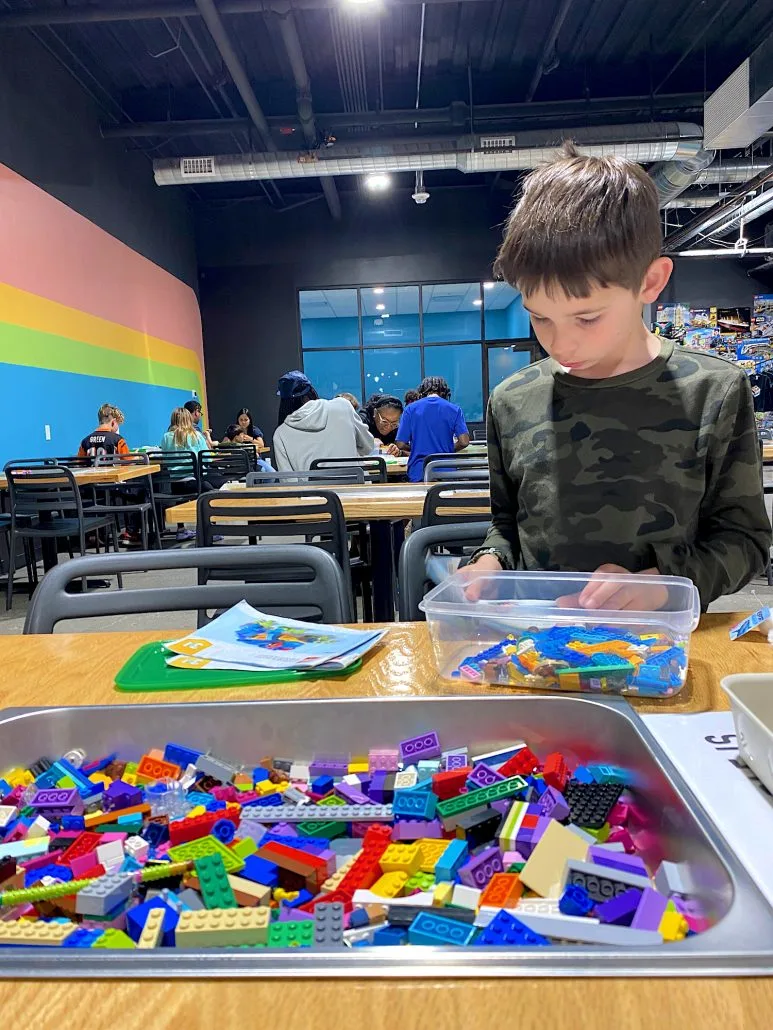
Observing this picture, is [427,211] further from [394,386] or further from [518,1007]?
[518,1007]

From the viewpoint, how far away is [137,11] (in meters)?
5.42

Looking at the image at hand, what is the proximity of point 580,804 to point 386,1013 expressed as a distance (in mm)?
260

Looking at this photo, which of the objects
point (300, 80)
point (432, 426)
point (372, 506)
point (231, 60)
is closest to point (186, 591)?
point (372, 506)

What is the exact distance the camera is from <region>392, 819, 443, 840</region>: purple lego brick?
0.51m

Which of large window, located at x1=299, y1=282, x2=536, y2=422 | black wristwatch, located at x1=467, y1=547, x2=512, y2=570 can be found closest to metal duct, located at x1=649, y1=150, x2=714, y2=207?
large window, located at x1=299, y1=282, x2=536, y2=422

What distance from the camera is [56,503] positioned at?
3.97 metres

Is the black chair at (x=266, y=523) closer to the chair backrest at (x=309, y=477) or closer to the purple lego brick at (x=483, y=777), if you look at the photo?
the chair backrest at (x=309, y=477)

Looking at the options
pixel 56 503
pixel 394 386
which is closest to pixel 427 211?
pixel 394 386

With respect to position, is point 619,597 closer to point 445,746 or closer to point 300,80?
point 445,746

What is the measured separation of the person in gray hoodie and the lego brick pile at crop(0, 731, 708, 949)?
139 inches

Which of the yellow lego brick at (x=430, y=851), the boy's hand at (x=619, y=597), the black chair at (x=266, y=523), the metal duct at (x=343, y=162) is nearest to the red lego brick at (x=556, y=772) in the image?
the yellow lego brick at (x=430, y=851)

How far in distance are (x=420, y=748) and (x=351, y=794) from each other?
0.08 m

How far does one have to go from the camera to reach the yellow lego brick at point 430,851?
474 millimetres

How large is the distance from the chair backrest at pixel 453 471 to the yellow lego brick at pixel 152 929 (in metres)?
2.41
